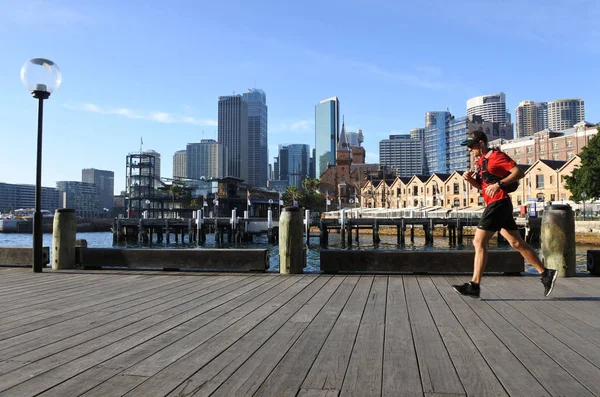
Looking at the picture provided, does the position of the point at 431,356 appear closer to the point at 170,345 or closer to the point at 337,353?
the point at 337,353

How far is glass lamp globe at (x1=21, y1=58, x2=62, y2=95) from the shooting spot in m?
8.57

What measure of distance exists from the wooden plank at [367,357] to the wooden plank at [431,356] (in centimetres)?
26

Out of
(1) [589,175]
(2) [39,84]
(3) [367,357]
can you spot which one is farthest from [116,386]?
(1) [589,175]

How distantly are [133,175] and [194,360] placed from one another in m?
145

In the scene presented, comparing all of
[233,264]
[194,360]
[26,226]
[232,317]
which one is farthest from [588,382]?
[26,226]

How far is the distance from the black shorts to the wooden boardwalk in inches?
32.9

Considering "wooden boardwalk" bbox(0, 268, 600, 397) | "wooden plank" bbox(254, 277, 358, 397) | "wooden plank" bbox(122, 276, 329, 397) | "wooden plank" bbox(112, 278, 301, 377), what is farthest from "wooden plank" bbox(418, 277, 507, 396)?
"wooden plank" bbox(112, 278, 301, 377)

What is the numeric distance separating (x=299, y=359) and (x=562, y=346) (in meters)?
1.92

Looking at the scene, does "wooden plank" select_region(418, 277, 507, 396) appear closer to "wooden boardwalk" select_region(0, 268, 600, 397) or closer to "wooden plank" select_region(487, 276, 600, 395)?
"wooden boardwalk" select_region(0, 268, 600, 397)

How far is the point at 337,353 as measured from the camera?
313cm

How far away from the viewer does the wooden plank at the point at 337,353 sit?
2570 mm

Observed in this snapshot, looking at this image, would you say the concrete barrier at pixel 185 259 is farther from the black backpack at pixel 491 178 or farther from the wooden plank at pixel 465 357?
the black backpack at pixel 491 178

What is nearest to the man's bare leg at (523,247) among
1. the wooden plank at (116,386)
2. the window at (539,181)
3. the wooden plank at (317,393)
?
the wooden plank at (317,393)

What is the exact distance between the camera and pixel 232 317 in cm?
433
